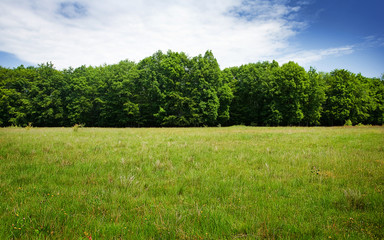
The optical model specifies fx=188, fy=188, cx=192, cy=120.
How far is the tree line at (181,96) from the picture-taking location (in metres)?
45.0

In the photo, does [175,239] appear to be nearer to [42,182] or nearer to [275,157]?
[42,182]

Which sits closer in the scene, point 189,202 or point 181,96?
point 189,202

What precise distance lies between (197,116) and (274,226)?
133 feet

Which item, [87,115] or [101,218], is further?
[87,115]

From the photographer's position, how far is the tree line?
45.0 meters

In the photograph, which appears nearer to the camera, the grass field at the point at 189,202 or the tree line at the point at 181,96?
the grass field at the point at 189,202

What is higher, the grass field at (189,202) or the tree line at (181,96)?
the tree line at (181,96)

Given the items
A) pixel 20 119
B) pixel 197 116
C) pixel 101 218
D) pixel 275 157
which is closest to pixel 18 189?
pixel 101 218

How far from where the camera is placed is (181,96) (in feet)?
147

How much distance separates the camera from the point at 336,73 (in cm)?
5381

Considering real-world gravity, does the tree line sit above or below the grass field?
above

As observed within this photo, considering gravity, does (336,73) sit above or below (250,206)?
above

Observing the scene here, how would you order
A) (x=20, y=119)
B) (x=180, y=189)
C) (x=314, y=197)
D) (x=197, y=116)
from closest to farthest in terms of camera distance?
(x=314, y=197) < (x=180, y=189) < (x=197, y=116) < (x=20, y=119)

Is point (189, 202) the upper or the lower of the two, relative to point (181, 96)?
lower
